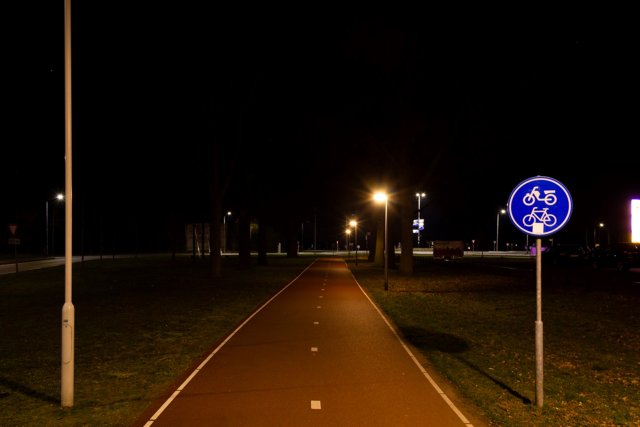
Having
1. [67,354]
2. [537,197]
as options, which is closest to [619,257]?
[537,197]

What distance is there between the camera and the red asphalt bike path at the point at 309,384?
21.8ft

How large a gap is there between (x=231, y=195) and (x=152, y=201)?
27.9 feet

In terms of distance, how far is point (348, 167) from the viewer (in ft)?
125

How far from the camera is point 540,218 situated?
7.17m

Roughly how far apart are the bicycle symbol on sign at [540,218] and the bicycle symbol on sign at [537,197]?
10 centimetres

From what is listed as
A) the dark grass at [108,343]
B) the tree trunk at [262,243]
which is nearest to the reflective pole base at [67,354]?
the dark grass at [108,343]

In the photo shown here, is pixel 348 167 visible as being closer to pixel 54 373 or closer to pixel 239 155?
pixel 239 155

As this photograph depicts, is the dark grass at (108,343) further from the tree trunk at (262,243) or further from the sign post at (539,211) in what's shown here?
the tree trunk at (262,243)

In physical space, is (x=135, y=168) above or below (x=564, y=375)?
above

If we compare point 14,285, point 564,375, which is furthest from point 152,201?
point 564,375

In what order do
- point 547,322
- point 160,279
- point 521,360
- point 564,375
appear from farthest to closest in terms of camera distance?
point 160,279
point 547,322
point 521,360
point 564,375

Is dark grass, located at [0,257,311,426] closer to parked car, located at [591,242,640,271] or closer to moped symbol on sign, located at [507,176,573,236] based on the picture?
moped symbol on sign, located at [507,176,573,236]

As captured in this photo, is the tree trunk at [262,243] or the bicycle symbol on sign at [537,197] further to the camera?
the tree trunk at [262,243]

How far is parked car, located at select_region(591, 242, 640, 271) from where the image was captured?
35250 mm
